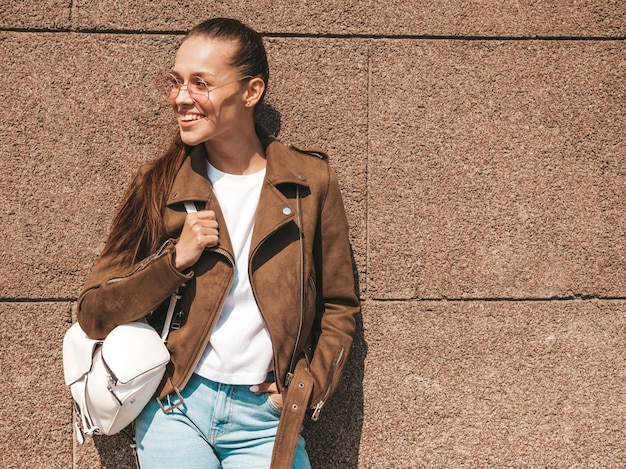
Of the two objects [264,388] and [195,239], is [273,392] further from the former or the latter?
[195,239]

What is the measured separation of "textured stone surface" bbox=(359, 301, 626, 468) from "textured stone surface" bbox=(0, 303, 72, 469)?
1.48 metres

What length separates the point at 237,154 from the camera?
8.20 ft

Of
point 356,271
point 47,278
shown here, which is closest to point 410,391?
point 356,271

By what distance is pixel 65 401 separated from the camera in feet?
9.87

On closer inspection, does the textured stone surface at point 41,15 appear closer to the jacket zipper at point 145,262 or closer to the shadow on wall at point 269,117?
the shadow on wall at point 269,117

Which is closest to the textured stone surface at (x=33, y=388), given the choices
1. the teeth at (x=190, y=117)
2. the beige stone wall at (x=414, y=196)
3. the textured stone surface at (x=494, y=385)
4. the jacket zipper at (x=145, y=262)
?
the beige stone wall at (x=414, y=196)

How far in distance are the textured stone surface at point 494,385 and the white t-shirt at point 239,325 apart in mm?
821

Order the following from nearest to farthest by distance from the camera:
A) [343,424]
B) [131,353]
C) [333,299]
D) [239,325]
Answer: [131,353]
[239,325]
[333,299]
[343,424]

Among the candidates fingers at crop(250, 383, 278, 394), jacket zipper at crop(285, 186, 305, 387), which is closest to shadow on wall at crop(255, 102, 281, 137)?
jacket zipper at crop(285, 186, 305, 387)

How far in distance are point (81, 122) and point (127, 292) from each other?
1.06 metres

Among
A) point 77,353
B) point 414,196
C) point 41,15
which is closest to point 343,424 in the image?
point 414,196

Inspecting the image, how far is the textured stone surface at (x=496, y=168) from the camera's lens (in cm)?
302

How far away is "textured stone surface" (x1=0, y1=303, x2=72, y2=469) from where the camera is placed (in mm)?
2959

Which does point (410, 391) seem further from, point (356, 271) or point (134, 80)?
point (134, 80)
